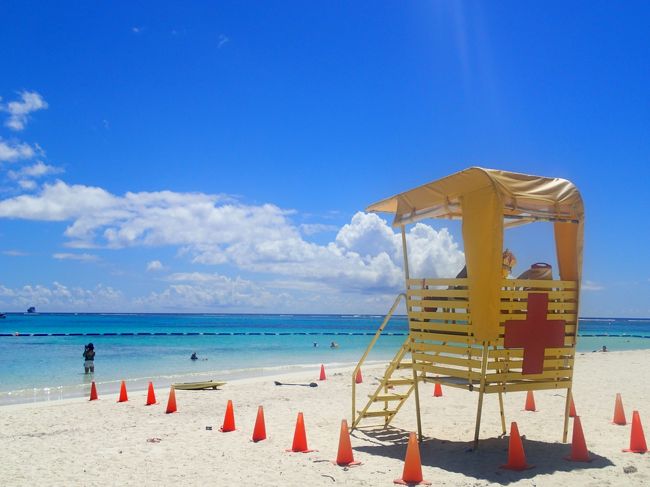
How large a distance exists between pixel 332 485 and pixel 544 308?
410 centimetres

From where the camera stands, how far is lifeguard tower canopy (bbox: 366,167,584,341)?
8398mm

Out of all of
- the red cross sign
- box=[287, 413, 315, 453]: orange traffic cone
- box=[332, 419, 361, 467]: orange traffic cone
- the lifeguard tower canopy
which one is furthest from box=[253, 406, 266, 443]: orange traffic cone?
the red cross sign

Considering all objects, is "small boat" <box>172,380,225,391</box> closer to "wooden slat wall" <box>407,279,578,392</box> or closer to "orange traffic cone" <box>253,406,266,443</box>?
"orange traffic cone" <box>253,406,266,443</box>

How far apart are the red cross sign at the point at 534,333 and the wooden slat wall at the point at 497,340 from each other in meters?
0.09

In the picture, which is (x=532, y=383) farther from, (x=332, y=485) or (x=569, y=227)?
(x=332, y=485)

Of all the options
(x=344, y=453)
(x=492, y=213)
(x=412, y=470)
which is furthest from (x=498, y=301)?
(x=344, y=453)

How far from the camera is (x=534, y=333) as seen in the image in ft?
28.7

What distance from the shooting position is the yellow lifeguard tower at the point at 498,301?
8.45 meters

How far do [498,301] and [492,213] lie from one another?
50.4 inches

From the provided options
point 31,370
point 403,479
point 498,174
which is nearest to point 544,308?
point 498,174

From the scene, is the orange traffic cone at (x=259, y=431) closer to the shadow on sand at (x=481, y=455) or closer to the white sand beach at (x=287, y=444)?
the white sand beach at (x=287, y=444)

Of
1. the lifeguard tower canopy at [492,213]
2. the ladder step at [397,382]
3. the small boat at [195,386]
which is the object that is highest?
the lifeguard tower canopy at [492,213]

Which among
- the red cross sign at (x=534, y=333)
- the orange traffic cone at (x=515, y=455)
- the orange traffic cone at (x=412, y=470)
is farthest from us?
the red cross sign at (x=534, y=333)

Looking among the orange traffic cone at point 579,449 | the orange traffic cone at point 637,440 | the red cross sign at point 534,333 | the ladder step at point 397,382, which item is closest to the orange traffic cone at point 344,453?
the ladder step at point 397,382
